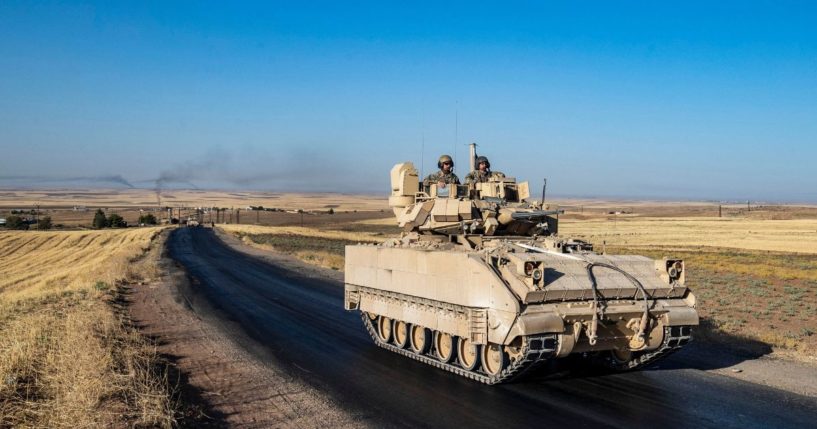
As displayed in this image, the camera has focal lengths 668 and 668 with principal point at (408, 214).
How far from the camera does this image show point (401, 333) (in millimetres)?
13836

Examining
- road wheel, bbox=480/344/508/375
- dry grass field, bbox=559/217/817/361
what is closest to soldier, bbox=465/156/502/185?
road wheel, bbox=480/344/508/375

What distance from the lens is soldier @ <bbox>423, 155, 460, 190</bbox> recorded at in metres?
14.8

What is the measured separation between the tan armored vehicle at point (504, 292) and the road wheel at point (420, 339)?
22mm

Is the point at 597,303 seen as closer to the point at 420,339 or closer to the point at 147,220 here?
the point at 420,339

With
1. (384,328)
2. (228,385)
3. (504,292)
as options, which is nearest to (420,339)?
(384,328)

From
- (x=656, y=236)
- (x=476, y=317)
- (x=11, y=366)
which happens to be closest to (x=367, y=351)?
(x=476, y=317)

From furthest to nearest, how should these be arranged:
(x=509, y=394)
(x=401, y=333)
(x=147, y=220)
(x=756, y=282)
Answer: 1. (x=147, y=220)
2. (x=756, y=282)
3. (x=401, y=333)
4. (x=509, y=394)

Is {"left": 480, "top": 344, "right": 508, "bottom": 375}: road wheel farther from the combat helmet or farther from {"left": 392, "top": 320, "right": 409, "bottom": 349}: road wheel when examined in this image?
the combat helmet

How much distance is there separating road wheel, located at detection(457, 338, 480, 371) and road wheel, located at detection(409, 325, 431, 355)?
1.13m

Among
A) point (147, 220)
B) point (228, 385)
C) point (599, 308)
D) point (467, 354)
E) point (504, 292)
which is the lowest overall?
point (147, 220)

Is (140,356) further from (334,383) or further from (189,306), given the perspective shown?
(189,306)

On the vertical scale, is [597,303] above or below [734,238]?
above

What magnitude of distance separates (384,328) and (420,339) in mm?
1292

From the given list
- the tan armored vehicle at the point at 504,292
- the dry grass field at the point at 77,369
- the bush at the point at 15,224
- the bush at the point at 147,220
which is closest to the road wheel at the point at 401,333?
the tan armored vehicle at the point at 504,292
